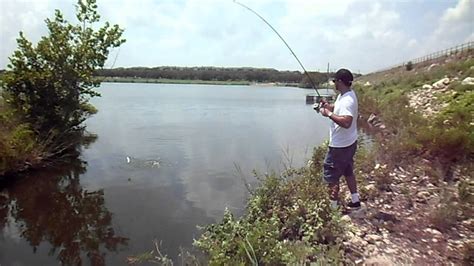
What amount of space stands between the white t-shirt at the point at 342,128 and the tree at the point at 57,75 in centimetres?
928

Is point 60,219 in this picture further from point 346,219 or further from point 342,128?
point 342,128

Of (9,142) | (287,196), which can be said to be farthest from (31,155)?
(287,196)

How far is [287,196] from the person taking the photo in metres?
5.75

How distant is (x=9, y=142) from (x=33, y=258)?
434 centimetres

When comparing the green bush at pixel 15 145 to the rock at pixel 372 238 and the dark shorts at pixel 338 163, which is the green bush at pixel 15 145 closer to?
the dark shorts at pixel 338 163

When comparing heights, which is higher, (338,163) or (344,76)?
(344,76)

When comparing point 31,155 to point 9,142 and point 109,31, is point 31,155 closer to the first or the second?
point 9,142

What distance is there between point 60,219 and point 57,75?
6.22 meters

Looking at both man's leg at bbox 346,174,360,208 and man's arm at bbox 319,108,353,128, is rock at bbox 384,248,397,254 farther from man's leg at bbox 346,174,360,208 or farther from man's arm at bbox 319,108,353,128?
man's arm at bbox 319,108,353,128

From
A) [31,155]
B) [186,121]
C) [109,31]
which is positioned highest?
[109,31]

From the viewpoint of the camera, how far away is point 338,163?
480 cm

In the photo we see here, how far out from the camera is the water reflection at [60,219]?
628 centimetres

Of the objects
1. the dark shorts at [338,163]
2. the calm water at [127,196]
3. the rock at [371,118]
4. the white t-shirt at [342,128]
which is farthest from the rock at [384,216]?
the rock at [371,118]

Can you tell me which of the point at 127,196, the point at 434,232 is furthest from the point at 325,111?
the point at 127,196
